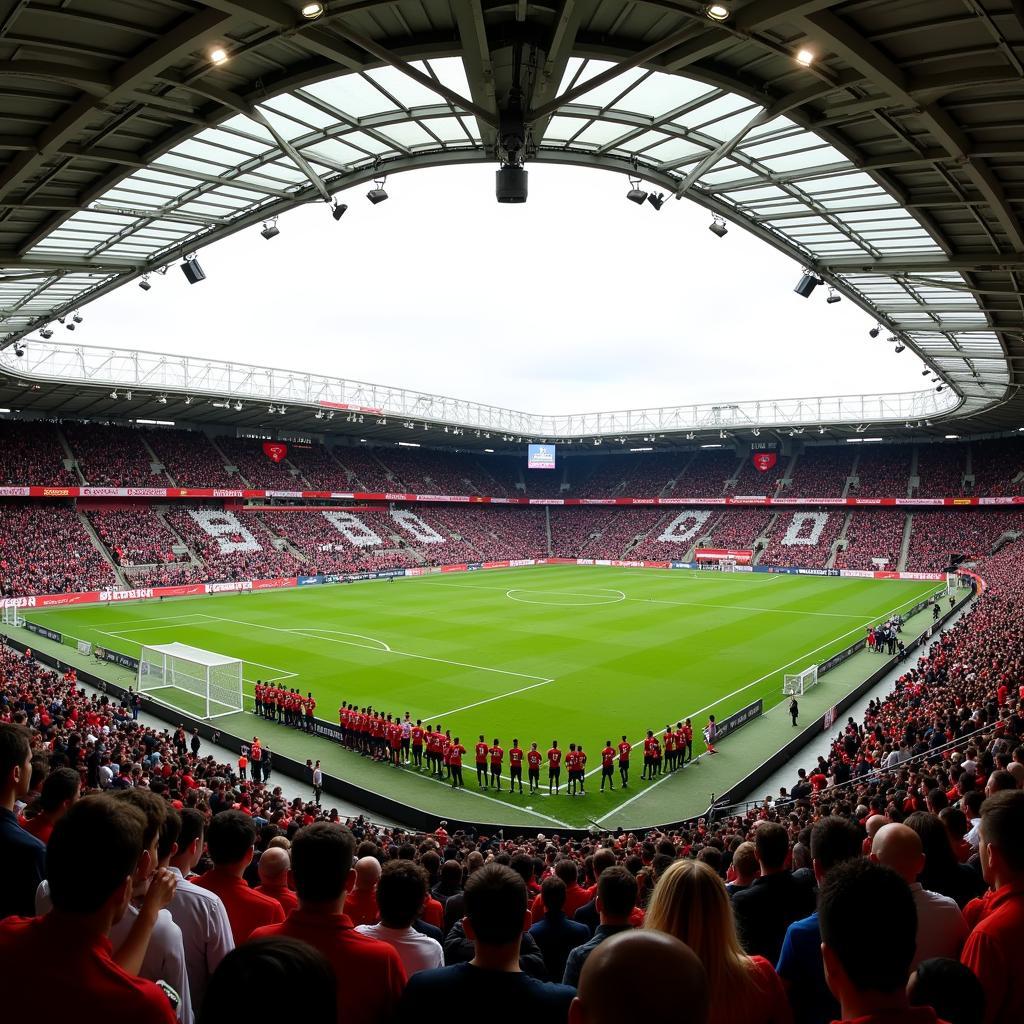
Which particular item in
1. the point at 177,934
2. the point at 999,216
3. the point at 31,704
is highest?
the point at 999,216

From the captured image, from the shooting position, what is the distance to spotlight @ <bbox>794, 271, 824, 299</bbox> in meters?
19.6

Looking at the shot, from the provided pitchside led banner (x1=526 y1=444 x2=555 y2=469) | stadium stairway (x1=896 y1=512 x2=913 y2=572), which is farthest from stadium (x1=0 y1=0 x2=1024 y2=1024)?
pitchside led banner (x1=526 y1=444 x2=555 y2=469)

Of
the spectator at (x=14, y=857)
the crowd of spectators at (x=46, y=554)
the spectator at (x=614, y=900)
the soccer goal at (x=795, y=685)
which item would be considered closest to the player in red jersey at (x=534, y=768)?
the soccer goal at (x=795, y=685)

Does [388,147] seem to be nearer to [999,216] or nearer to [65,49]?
[65,49]

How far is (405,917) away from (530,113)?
9.77 metres

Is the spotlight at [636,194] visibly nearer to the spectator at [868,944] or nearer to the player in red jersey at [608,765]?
the player in red jersey at [608,765]

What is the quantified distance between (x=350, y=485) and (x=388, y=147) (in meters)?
54.8

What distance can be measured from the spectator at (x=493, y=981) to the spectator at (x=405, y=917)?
93cm

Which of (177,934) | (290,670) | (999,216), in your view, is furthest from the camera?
(290,670)

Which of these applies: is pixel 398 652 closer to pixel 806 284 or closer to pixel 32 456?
pixel 806 284

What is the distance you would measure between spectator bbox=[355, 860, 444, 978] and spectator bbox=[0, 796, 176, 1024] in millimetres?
1357

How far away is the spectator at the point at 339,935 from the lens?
2902 millimetres

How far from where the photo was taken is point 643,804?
658 inches

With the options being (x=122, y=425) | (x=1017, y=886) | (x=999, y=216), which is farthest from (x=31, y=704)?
(x=122, y=425)
